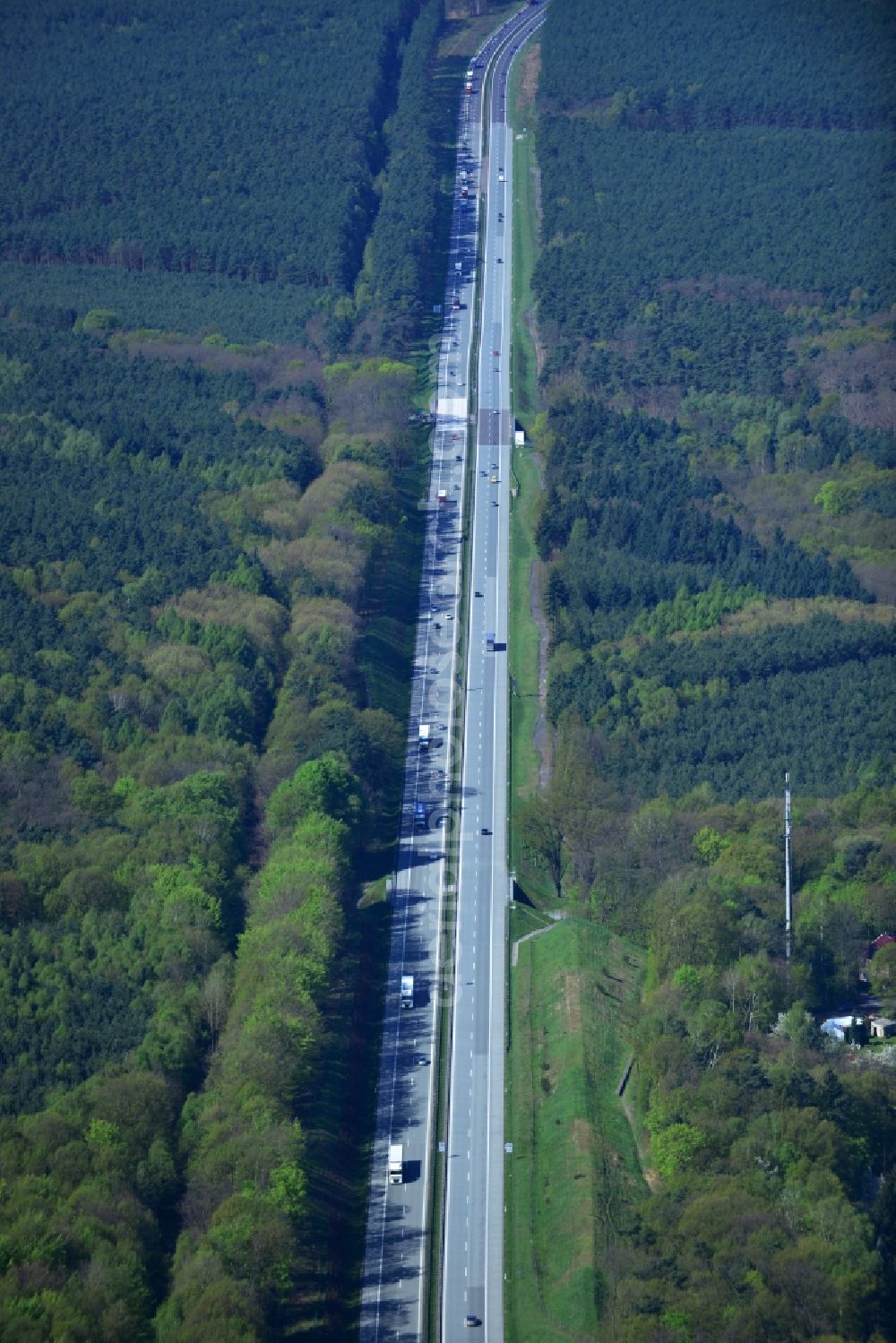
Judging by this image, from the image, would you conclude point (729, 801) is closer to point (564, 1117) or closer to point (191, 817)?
point (564, 1117)

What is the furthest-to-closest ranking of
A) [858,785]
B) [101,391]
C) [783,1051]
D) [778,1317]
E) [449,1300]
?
[101,391]
[858,785]
[783,1051]
[449,1300]
[778,1317]

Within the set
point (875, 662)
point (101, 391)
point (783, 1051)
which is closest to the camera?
point (783, 1051)

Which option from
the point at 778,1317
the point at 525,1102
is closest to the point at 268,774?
the point at 525,1102

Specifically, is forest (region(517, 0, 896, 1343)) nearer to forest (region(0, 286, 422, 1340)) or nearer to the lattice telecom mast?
the lattice telecom mast

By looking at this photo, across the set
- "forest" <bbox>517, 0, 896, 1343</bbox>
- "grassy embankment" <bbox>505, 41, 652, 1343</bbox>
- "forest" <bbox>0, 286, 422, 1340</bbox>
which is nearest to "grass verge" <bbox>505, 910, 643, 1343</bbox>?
"grassy embankment" <bbox>505, 41, 652, 1343</bbox>

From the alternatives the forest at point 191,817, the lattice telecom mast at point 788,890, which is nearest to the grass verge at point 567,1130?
the forest at point 191,817

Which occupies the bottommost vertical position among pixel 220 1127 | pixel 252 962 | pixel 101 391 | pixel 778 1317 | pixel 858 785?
pixel 778 1317

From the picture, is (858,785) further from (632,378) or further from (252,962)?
(632,378)
